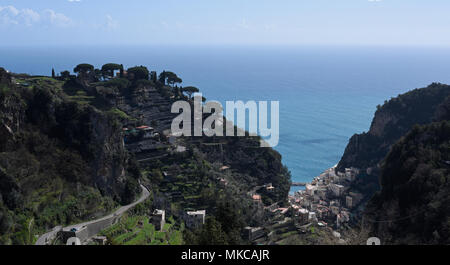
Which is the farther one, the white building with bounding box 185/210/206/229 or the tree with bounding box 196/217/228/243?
the white building with bounding box 185/210/206/229

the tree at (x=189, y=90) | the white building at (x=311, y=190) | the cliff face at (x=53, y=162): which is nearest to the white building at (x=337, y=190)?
the white building at (x=311, y=190)

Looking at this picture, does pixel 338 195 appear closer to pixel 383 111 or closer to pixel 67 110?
pixel 383 111

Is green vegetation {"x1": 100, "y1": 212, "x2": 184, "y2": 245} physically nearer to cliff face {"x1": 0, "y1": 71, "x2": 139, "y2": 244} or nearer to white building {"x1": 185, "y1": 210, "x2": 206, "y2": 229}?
white building {"x1": 185, "y1": 210, "x2": 206, "y2": 229}

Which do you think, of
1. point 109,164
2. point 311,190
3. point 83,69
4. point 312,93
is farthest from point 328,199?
point 312,93

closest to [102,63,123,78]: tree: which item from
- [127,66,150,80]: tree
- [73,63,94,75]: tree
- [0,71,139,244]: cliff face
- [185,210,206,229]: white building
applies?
[127,66,150,80]: tree

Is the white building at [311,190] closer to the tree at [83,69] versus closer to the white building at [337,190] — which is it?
the white building at [337,190]
